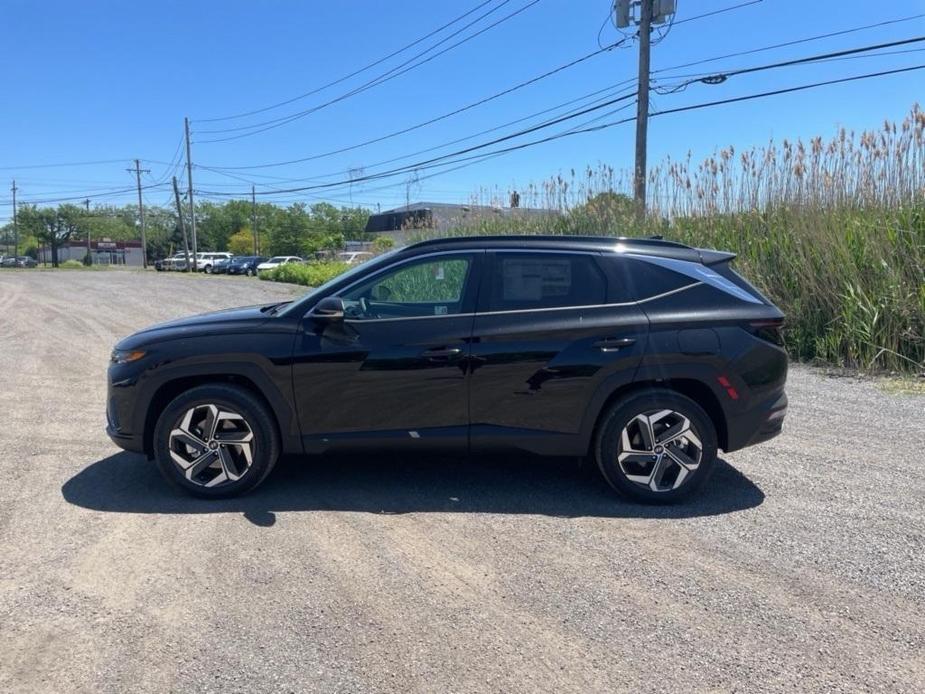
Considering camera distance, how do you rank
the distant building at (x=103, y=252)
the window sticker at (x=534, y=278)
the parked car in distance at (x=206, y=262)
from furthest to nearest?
the distant building at (x=103, y=252) < the parked car in distance at (x=206, y=262) < the window sticker at (x=534, y=278)

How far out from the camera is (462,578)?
137 inches

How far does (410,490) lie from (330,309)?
1.34 metres

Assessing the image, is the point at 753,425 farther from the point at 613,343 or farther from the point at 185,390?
the point at 185,390

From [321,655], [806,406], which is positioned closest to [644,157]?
[806,406]

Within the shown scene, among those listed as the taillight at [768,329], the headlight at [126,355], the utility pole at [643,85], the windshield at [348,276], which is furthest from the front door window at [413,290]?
the utility pole at [643,85]

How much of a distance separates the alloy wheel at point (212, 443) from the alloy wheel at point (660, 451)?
2413 millimetres

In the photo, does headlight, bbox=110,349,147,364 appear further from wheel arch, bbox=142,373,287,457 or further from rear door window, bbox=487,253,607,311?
rear door window, bbox=487,253,607,311

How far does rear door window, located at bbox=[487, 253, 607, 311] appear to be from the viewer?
14.7ft

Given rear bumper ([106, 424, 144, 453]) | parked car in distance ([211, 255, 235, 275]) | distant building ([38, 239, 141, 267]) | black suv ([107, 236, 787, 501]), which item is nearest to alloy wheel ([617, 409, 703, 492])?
black suv ([107, 236, 787, 501])

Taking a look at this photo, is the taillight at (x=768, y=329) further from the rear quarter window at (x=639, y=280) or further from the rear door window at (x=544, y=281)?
the rear door window at (x=544, y=281)

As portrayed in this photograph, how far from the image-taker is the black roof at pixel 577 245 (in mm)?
4621

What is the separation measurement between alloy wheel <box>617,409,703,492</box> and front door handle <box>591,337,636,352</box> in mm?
456

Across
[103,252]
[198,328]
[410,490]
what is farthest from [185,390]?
[103,252]

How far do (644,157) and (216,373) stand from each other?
1417 cm
